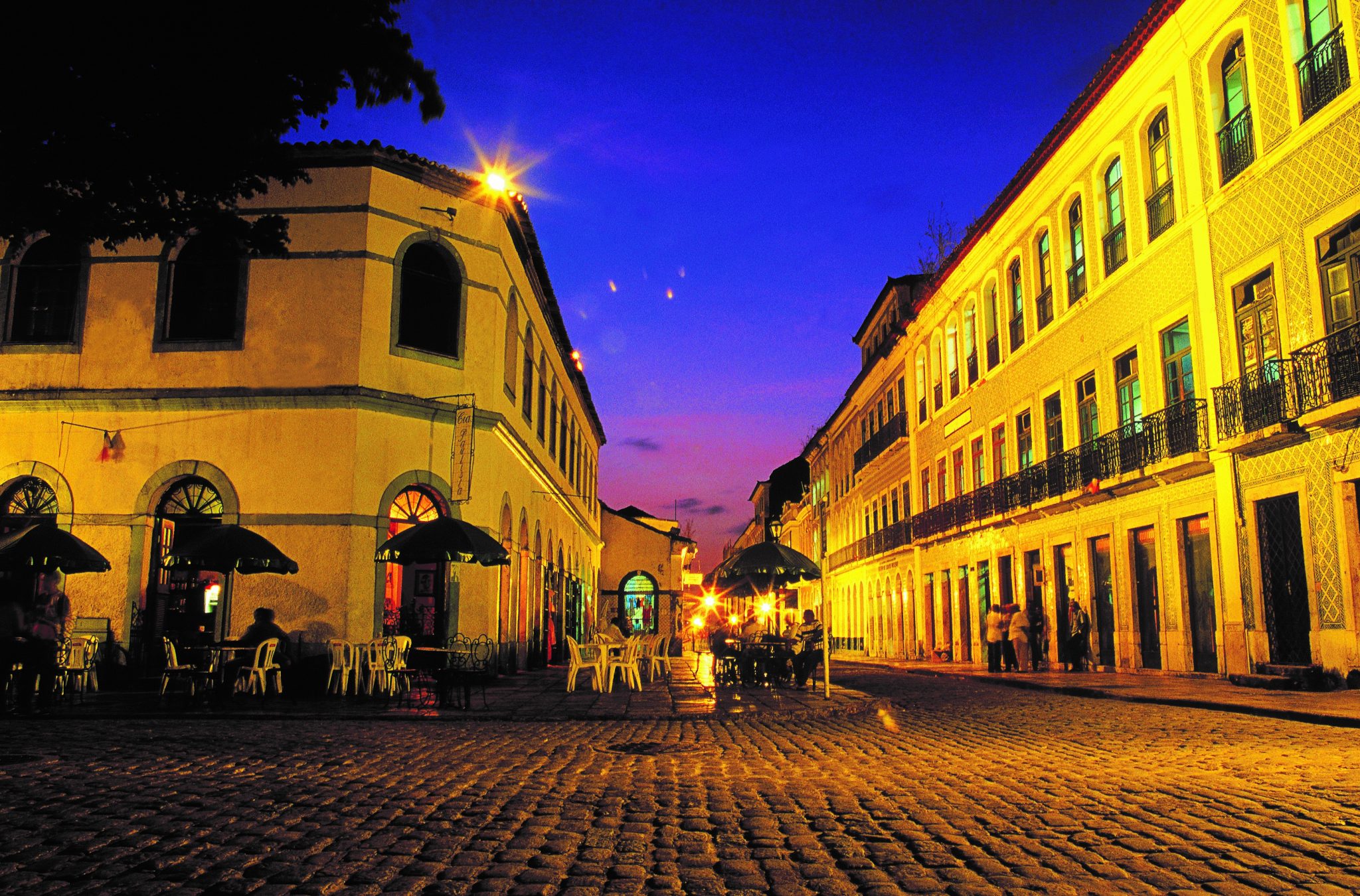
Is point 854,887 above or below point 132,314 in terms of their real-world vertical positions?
below

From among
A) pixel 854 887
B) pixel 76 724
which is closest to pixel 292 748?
pixel 76 724

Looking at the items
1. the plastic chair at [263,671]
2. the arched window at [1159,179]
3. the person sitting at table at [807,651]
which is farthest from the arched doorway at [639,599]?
the plastic chair at [263,671]

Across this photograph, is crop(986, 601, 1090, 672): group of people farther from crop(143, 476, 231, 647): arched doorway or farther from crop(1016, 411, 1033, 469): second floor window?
crop(143, 476, 231, 647): arched doorway

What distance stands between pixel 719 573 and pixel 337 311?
25.8 ft

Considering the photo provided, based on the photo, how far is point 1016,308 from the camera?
84.3 ft

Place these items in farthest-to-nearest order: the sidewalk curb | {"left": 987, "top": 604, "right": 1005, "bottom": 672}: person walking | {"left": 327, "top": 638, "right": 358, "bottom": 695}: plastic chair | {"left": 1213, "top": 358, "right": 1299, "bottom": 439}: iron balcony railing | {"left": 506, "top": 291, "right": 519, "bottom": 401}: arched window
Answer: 1. {"left": 987, "top": 604, "right": 1005, "bottom": 672}: person walking
2. {"left": 506, "top": 291, "right": 519, "bottom": 401}: arched window
3. {"left": 327, "top": 638, "right": 358, "bottom": 695}: plastic chair
4. {"left": 1213, "top": 358, "right": 1299, "bottom": 439}: iron balcony railing
5. the sidewalk curb

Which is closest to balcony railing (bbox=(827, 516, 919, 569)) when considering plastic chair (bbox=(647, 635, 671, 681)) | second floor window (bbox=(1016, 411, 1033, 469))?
second floor window (bbox=(1016, 411, 1033, 469))

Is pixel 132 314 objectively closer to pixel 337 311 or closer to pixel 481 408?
pixel 337 311

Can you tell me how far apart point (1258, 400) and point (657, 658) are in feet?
38.1

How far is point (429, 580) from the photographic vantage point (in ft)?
58.7

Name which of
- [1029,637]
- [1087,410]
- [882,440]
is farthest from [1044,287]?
[882,440]

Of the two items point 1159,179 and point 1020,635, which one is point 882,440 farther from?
point 1159,179

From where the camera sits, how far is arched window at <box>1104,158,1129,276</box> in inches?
779

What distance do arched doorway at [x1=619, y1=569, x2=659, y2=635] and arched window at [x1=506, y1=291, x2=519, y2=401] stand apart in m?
30.2
